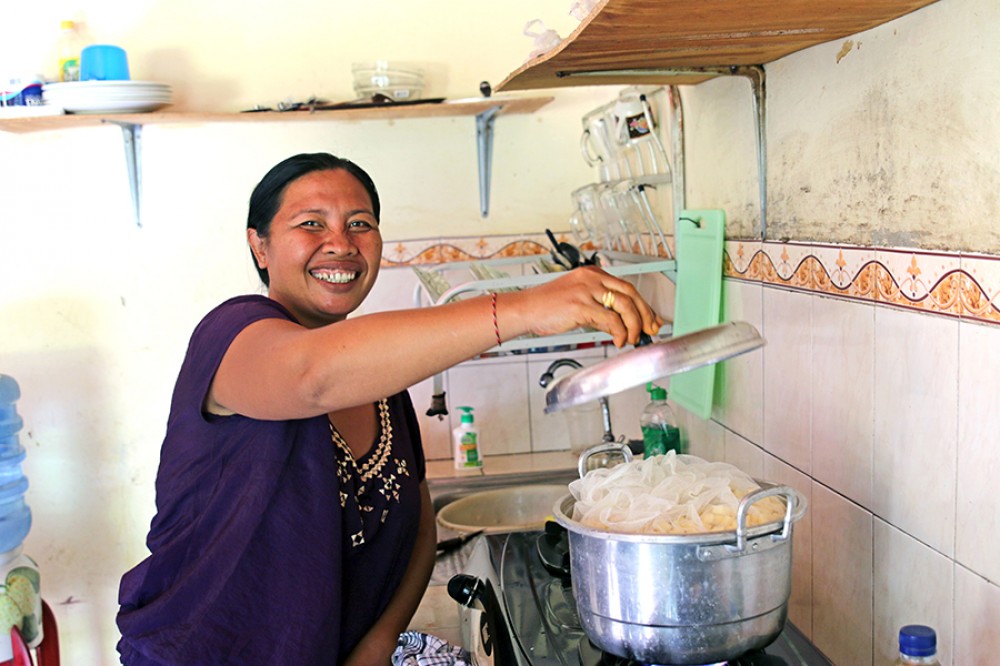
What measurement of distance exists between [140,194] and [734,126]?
1742 millimetres

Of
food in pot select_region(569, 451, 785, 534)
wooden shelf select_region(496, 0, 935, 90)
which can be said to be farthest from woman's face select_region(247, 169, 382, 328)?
food in pot select_region(569, 451, 785, 534)

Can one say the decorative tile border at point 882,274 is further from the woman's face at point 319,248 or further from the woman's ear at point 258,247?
the woman's ear at point 258,247

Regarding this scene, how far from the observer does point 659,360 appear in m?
0.99

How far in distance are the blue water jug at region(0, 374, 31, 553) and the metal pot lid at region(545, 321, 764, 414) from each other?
217cm

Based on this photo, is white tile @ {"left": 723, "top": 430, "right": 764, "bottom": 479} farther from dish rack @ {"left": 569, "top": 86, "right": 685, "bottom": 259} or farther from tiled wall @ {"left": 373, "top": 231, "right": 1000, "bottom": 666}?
dish rack @ {"left": 569, "top": 86, "right": 685, "bottom": 259}

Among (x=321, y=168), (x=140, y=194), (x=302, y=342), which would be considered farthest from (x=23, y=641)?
(x=302, y=342)

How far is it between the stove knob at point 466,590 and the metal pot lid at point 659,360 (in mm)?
616

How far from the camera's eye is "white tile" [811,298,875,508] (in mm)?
1444

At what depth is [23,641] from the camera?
2396 mm

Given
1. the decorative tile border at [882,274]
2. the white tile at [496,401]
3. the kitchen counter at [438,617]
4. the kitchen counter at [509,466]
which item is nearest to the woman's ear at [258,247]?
the kitchen counter at [438,617]

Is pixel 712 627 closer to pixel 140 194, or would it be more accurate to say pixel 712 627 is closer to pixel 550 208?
pixel 550 208

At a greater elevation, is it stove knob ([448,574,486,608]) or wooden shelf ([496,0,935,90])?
wooden shelf ([496,0,935,90])

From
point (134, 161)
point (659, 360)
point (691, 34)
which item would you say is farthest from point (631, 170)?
point (659, 360)

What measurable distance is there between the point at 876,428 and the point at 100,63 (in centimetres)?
216
